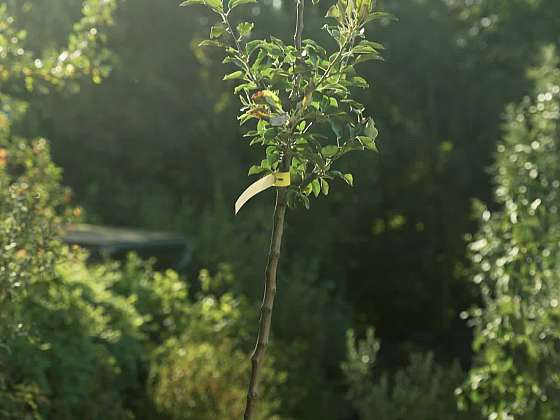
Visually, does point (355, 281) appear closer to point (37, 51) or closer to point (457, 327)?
point (457, 327)

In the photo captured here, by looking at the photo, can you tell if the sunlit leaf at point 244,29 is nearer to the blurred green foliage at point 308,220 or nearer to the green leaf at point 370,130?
the green leaf at point 370,130

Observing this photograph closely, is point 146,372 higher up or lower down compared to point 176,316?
lower down

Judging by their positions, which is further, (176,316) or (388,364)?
(388,364)

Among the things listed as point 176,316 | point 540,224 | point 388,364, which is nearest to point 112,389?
point 176,316

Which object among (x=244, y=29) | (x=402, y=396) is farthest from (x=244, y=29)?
(x=402, y=396)

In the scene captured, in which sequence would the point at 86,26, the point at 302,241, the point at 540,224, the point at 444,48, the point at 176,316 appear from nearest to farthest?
the point at 86,26
the point at 540,224
the point at 176,316
the point at 302,241
the point at 444,48

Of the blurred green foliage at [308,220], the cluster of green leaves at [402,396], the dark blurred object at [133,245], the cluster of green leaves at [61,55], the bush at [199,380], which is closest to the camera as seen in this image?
the cluster of green leaves at [61,55]

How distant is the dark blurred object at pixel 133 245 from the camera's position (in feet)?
34.9

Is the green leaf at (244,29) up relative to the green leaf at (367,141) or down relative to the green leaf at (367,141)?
up

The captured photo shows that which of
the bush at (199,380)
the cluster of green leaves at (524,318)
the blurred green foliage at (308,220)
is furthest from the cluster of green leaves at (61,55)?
the cluster of green leaves at (524,318)

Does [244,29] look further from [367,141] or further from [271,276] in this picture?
[271,276]

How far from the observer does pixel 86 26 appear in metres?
5.72

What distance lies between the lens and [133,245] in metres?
11.4

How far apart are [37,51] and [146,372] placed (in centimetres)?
1144
